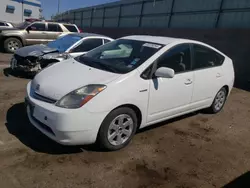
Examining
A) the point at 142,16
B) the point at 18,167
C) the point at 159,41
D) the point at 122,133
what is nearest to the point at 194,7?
the point at 142,16

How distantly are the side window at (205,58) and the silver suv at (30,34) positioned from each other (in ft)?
31.8

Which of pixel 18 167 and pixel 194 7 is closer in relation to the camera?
pixel 18 167

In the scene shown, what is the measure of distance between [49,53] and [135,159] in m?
4.63

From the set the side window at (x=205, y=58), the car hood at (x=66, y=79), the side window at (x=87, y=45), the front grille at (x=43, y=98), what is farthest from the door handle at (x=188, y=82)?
the side window at (x=87, y=45)

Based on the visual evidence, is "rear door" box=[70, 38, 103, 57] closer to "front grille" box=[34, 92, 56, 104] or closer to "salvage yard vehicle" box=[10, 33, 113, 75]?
"salvage yard vehicle" box=[10, 33, 113, 75]

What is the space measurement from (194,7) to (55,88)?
1252 cm

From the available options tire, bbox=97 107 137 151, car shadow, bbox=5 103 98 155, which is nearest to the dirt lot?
car shadow, bbox=5 103 98 155

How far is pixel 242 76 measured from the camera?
9.14 meters

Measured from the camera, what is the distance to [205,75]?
469 centimetres

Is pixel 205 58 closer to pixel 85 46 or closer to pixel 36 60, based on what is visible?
pixel 85 46

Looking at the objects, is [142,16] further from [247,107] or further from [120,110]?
[120,110]

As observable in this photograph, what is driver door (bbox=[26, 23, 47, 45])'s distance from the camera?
12.7 m

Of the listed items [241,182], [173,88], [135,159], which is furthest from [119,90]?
[241,182]

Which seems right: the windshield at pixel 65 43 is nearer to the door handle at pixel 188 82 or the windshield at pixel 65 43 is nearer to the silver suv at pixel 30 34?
the door handle at pixel 188 82
